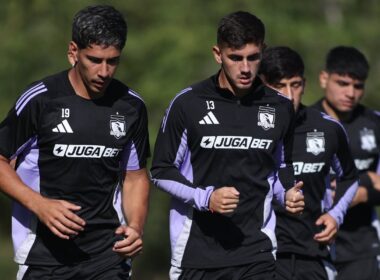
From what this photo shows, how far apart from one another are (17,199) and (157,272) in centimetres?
1155

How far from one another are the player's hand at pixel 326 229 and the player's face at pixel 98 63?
2.01 meters

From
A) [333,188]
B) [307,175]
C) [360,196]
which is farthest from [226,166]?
[360,196]

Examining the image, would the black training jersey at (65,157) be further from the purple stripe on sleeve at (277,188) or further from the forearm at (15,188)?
the purple stripe on sleeve at (277,188)

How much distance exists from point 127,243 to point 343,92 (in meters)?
3.27

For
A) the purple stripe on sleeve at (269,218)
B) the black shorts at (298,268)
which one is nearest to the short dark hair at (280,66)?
the purple stripe on sleeve at (269,218)

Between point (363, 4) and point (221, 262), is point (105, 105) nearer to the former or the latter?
point (221, 262)

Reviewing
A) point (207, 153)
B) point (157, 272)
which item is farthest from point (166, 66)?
point (207, 153)

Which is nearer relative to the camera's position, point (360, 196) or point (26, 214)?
point (26, 214)

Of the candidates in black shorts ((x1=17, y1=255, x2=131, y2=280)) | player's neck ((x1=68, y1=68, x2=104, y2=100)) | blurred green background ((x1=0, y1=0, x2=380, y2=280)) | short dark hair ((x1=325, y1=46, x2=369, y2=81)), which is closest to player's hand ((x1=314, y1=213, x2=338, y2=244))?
black shorts ((x1=17, y1=255, x2=131, y2=280))

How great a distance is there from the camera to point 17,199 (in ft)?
21.0

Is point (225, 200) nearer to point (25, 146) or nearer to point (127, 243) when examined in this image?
point (127, 243)

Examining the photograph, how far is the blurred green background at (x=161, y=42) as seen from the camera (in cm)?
1559

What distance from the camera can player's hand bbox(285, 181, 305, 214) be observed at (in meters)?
6.82

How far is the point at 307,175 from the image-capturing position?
7.89 m
